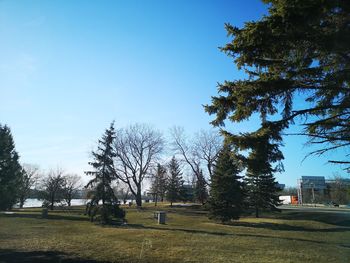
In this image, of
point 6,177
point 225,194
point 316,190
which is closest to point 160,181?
point 6,177

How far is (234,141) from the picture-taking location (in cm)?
968

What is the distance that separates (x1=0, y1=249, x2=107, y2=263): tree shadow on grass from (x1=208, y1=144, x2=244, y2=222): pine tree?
1824cm

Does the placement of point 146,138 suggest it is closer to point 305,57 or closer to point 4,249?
point 4,249

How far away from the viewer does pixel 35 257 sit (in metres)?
10.1

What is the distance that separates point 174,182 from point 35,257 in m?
49.5

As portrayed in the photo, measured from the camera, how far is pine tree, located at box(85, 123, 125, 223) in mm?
22906

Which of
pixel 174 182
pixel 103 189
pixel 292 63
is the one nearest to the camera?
pixel 292 63

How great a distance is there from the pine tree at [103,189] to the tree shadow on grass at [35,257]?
467 inches

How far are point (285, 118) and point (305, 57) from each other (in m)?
2.03

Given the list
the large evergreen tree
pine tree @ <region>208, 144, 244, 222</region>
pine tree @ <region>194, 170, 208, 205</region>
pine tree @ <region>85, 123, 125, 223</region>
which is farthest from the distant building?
the large evergreen tree

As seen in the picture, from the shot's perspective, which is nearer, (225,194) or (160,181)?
(225,194)

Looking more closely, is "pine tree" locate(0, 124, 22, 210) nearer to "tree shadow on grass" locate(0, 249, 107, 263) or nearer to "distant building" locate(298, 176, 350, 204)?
"tree shadow on grass" locate(0, 249, 107, 263)

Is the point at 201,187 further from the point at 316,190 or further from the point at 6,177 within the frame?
the point at 316,190

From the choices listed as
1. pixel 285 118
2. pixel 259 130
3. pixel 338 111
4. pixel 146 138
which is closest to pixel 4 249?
pixel 259 130
